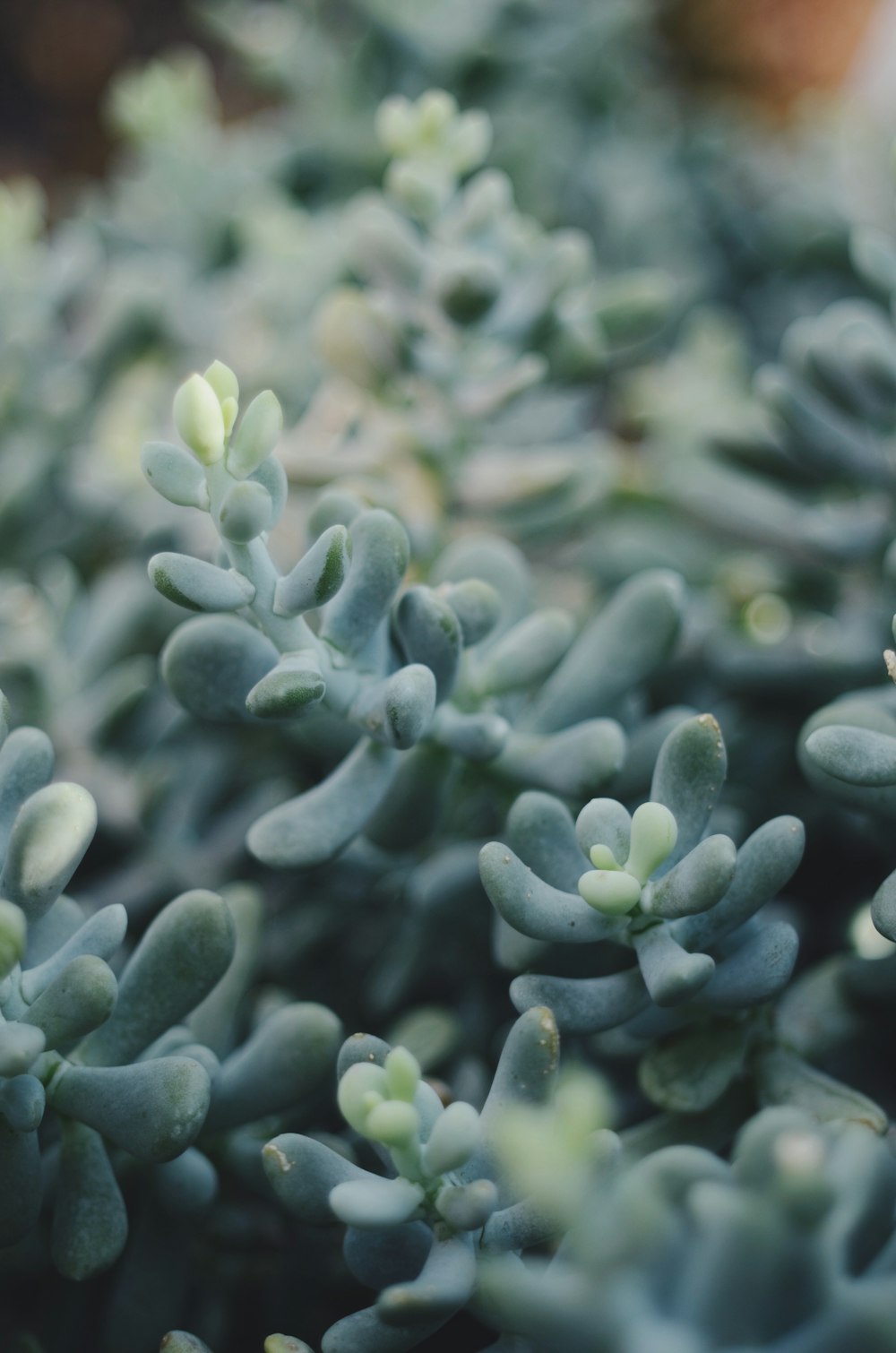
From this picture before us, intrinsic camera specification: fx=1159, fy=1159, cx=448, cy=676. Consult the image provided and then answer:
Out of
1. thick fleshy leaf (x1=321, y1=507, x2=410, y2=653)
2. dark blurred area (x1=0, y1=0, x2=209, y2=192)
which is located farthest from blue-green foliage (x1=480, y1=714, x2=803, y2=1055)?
dark blurred area (x1=0, y1=0, x2=209, y2=192)

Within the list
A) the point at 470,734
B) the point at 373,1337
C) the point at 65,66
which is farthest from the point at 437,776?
the point at 65,66

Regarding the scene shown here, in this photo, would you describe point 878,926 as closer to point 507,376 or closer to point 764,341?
point 507,376

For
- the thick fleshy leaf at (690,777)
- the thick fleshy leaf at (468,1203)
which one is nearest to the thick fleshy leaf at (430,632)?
the thick fleshy leaf at (690,777)

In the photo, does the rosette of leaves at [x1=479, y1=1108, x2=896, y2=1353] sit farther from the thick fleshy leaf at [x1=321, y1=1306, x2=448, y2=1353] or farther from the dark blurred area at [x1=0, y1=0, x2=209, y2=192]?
the dark blurred area at [x1=0, y1=0, x2=209, y2=192]

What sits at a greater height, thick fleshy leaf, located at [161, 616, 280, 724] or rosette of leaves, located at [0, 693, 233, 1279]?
thick fleshy leaf, located at [161, 616, 280, 724]

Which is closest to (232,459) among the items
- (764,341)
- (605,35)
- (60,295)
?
(60,295)

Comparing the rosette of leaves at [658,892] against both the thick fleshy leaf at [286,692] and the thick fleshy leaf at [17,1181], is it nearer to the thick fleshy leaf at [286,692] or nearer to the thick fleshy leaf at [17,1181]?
the thick fleshy leaf at [286,692]

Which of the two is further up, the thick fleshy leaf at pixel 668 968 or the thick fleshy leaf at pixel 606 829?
the thick fleshy leaf at pixel 606 829
